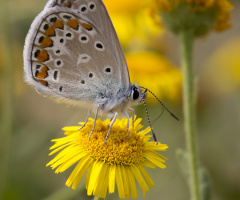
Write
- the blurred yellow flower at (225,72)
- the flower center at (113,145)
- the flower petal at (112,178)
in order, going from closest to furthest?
the flower petal at (112,178)
the flower center at (113,145)
the blurred yellow flower at (225,72)

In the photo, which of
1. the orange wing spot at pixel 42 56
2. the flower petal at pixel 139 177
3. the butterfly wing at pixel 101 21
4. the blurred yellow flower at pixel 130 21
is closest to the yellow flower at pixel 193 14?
the butterfly wing at pixel 101 21

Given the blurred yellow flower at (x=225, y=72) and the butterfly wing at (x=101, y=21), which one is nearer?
the butterfly wing at (x=101, y=21)

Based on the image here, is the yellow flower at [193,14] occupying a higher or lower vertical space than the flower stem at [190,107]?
higher

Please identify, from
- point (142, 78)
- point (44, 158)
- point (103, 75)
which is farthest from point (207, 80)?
point (103, 75)

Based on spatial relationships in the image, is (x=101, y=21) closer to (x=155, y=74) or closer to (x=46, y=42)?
(x=46, y=42)

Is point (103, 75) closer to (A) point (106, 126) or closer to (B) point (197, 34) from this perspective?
(A) point (106, 126)

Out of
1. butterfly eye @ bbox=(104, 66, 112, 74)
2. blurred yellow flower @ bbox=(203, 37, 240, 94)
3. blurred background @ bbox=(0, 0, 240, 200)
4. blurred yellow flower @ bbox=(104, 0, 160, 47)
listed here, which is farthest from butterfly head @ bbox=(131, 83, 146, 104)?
blurred yellow flower @ bbox=(203, 37, 240, 94)

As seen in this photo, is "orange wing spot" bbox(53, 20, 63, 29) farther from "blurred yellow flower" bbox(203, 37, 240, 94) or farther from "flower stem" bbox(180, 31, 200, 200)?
"blurred yellow flower" bbox(203, 37, 240, 94)

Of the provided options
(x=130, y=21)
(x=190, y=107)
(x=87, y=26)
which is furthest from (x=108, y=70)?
(x=130, y=21)

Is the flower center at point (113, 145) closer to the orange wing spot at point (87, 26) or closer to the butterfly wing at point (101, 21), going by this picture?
the butterfly wing at point (101, 21)
